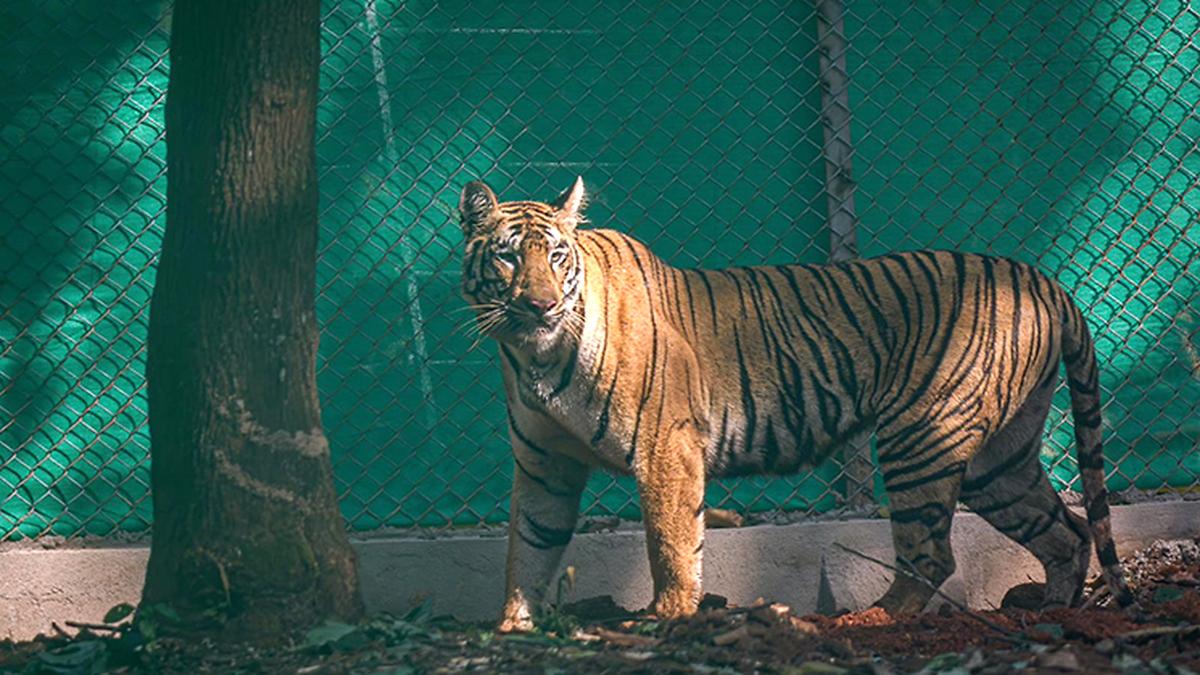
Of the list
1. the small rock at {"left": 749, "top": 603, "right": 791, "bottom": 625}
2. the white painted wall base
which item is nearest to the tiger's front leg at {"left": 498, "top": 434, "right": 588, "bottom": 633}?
the white painted wall base

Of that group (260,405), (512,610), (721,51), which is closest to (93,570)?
(260,405)

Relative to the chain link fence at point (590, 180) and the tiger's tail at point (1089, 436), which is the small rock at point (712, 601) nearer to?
the chain link fence at point (590, 180)

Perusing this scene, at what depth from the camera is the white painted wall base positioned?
5.47 meters

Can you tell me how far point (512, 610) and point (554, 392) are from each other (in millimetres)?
820

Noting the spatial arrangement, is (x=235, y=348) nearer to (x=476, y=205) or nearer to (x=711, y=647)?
(x=476, y=205)

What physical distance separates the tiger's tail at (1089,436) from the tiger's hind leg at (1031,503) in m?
0.13

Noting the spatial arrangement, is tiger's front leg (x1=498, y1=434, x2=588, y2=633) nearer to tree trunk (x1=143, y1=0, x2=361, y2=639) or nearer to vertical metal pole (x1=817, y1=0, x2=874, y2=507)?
tree trunk (x1=143, y1=0, x2=361, y2=639)

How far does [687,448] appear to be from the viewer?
4.90 metres

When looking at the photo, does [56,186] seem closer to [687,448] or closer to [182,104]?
[182,104]

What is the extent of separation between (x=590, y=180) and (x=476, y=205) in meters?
1.06

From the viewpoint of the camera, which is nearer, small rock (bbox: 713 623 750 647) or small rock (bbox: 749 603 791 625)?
small rock (bbox: 713 623 750 647)

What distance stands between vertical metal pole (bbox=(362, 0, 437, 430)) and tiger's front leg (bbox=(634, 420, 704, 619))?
4.32ft

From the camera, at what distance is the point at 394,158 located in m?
5.80

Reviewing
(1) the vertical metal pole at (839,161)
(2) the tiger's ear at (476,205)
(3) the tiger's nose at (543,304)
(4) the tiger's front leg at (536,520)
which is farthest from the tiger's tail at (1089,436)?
(2) the tiger's ear at (476,205)
